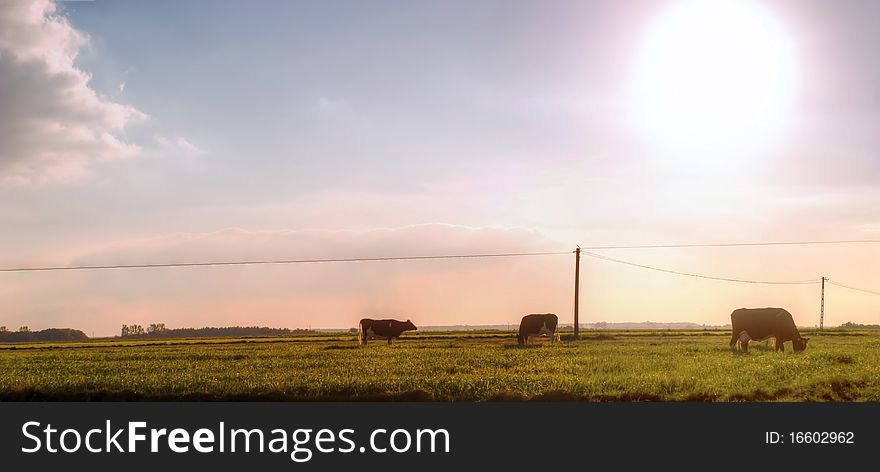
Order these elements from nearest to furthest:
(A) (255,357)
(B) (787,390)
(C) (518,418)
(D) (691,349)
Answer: (C) (518,418), (B) (787,390), (A) (255,357), (D) (691,349)

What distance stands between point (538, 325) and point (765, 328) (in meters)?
15.4

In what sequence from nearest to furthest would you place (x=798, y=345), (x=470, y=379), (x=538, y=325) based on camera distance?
1. (x=470, y=379)
2. (x=798, y=345)
3. (x=538, y=325)

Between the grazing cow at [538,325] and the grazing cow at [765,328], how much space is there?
13.0m

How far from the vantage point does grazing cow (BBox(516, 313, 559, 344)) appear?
48.6 m

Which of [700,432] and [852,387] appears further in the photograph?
[852,387]

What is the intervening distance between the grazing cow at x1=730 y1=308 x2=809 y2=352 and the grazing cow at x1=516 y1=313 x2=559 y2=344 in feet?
42.6

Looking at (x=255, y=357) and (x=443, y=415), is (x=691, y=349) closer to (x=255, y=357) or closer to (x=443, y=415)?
(x=255, y=357)

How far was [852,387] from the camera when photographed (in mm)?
21453

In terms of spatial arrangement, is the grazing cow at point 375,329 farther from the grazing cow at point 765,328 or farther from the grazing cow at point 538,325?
the grazing cow at point 765,328

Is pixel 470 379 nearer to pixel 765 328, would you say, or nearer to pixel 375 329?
pixel 765 328

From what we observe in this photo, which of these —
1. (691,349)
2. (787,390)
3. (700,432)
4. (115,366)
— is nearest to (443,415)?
(700,432)

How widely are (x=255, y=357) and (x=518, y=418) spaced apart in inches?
789

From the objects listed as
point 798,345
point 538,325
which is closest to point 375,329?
point 538,325

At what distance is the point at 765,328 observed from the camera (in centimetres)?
3741
